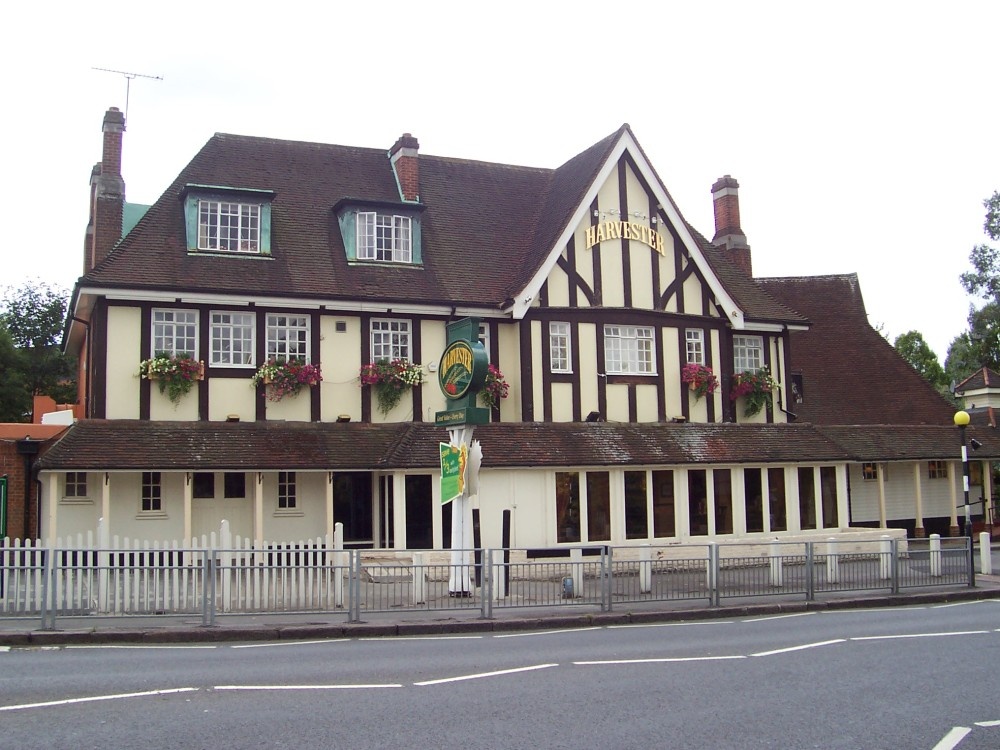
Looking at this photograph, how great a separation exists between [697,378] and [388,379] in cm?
827

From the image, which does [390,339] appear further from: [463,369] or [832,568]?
[832,568]

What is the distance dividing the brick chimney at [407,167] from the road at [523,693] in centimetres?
1562

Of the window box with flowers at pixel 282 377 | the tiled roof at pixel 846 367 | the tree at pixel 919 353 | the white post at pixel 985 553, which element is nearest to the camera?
the white post at pixel 985 553

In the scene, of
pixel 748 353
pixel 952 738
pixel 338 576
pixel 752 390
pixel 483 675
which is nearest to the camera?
pixel 952 738

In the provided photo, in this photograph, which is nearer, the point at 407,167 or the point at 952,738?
the point at 952,738

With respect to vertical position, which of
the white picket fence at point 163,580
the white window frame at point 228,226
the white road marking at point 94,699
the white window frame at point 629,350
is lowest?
the white road marking at point 94,699

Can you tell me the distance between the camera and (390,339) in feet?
80.0

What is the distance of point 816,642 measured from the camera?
13062 millimetres

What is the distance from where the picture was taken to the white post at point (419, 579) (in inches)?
617

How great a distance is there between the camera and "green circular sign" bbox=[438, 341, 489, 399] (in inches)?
685

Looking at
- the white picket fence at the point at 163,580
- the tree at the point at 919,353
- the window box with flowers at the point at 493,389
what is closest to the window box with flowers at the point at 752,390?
the window box with flowers at the point at 493,389

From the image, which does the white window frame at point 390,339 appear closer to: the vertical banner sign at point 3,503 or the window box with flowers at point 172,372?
the window box with flowers at point 172,372

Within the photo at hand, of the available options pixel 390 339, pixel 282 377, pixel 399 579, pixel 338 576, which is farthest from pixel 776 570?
pixel 282 377

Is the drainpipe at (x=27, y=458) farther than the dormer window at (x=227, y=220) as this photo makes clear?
No
